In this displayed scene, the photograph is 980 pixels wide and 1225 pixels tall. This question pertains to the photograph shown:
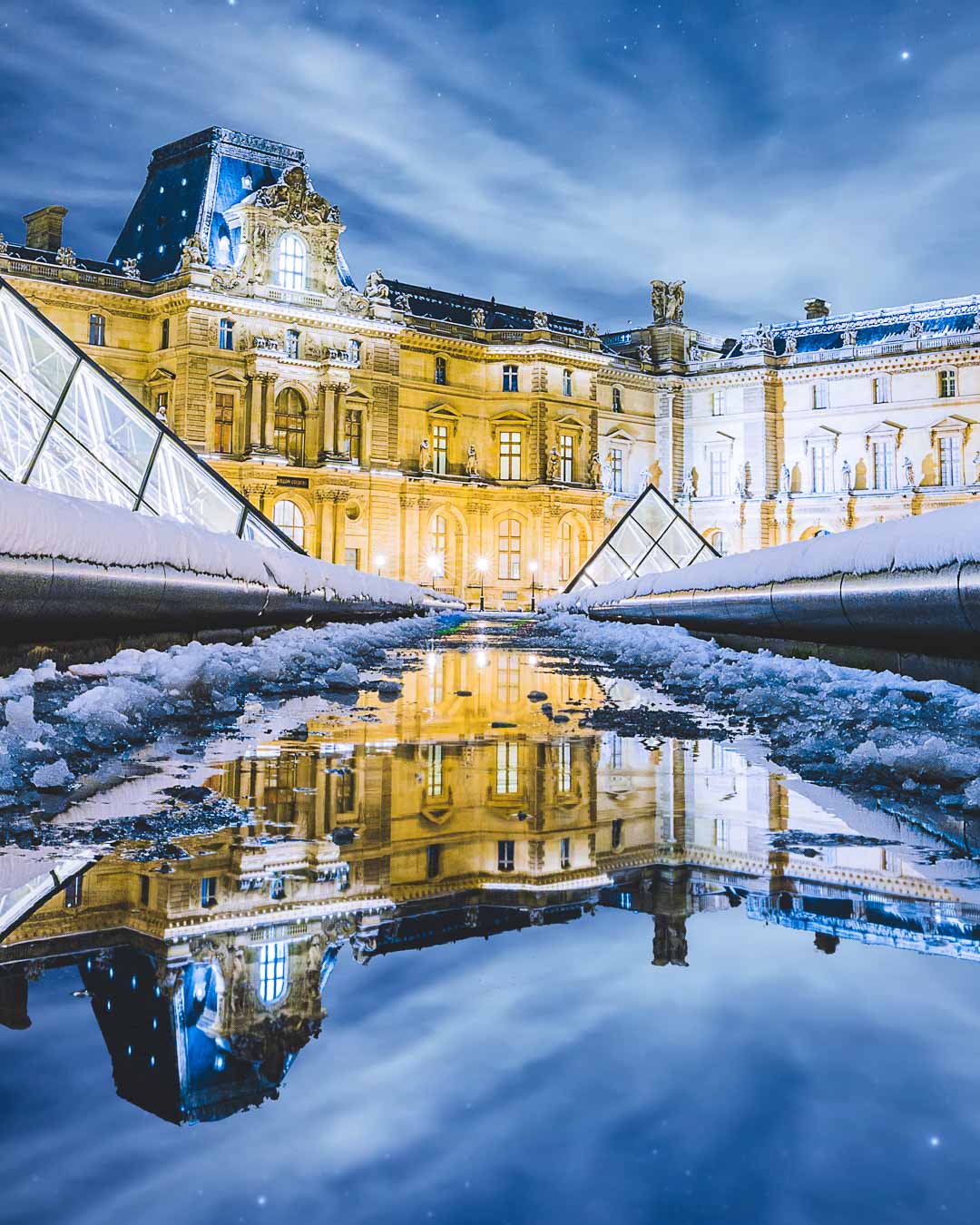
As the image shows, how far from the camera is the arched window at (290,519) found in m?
42.0

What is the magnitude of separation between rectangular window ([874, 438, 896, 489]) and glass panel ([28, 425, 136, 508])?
47.5 meters

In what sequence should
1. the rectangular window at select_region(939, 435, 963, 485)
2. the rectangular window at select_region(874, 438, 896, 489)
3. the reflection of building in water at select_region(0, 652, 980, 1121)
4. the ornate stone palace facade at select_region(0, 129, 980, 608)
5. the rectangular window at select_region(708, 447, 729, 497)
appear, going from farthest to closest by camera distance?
1. the rectangular window at select_region(708, 447, 729, 497)
2. the rectangular window at select_region(874, 438, 896, 489)
3. the rectangular window at select_region(939, 435, 963, 485)
4. the ornate stone palace facade at select_region(0, 129, 980, 608)
5. the reflection of building in water at select_region(0, 652, 980, 1121)

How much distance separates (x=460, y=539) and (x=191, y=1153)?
4772 centimetres

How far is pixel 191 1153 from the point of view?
964 mm

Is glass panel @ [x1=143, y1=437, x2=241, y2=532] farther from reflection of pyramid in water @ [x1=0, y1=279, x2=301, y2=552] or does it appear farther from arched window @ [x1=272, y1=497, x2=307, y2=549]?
arched window @ [x1=272, y1=497, x2=307, y2=549]

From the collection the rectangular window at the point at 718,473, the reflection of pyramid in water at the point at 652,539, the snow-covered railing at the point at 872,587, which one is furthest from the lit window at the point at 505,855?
the rectangular window at the point at 718,473

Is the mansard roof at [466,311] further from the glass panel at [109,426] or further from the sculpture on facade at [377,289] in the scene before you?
the glass panel at [109,426]

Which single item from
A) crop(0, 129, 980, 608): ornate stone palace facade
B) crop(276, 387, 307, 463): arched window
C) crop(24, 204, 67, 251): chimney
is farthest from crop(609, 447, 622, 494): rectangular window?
crop(24, 204, 67, 251): chimney

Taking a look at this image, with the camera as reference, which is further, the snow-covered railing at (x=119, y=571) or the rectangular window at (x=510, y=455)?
the rectangular window at (x=510, y=455)

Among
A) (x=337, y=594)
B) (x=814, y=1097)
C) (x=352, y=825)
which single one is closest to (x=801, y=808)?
(x=352, y=825)

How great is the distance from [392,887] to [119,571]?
4.35m

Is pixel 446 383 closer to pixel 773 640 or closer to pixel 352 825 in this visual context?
pixel 773 640

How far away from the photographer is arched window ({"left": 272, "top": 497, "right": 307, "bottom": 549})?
138 feet

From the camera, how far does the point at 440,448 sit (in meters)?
47.9
